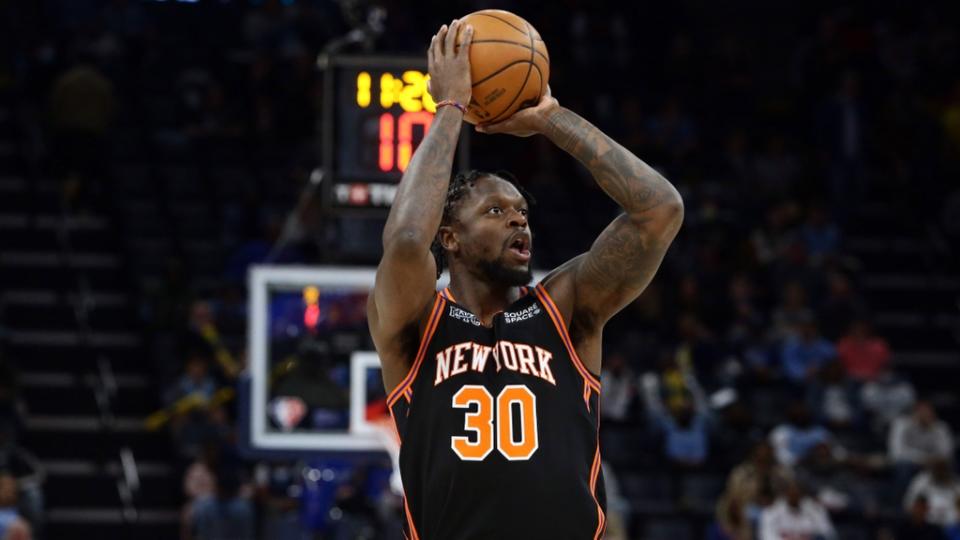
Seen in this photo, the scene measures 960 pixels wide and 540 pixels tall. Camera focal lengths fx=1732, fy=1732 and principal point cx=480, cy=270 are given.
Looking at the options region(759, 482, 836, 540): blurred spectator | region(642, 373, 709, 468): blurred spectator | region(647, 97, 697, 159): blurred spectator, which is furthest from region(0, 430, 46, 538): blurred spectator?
region(647, 97, 697, 159): blurred spectator

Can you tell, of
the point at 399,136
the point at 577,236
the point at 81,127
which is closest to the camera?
the point at 399,136

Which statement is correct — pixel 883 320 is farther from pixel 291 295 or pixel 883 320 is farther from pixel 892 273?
pixel 291 295

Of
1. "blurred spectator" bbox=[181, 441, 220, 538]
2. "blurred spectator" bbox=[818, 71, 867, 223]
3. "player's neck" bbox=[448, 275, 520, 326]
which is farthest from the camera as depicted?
"blurred spectator" bbox=[818, 71, 867, 223]

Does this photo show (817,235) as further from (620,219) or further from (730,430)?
(620,219)

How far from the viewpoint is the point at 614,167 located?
4770 millimetres

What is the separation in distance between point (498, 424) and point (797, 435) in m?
11.5

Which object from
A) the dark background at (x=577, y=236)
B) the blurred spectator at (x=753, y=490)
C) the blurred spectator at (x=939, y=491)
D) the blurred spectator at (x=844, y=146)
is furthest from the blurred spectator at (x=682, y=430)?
the blurred spectator at (x=844, y=146)

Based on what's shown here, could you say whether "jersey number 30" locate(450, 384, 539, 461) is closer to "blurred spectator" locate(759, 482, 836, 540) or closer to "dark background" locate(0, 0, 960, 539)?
"dark background" locate(0, 0, 960, 539)

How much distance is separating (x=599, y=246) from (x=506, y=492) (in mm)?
751

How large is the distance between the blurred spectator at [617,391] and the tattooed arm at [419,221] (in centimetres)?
1116

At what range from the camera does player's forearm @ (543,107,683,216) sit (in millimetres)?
4754

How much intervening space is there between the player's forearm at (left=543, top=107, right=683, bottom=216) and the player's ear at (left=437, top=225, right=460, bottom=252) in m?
0.40

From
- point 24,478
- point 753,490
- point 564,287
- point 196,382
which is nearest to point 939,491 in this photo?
point 753,490

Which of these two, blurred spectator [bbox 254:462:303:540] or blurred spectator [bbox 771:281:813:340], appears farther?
blurred spectator [bbox 771:281:813:340]
